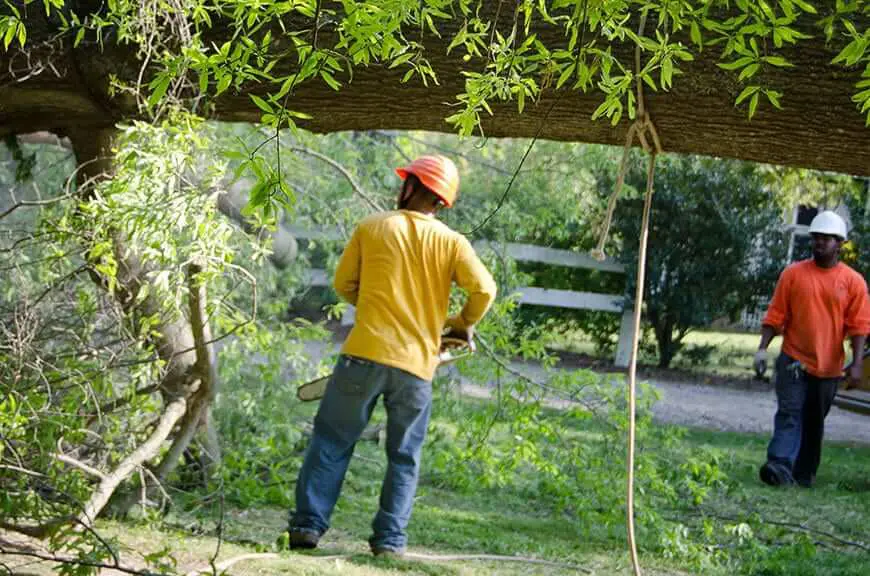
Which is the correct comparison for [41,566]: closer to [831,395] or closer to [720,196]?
[831,395]

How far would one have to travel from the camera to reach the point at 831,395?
365 inches

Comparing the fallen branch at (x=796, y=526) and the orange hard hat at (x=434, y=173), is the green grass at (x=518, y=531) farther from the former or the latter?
the orange hard hat at (x=434, y=173)

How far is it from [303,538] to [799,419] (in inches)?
172

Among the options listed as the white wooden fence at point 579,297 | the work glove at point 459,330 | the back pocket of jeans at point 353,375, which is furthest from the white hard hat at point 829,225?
the white wooden fence at point 579,297

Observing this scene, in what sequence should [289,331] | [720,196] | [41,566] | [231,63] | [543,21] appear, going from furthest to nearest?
1. [720,196]
2. [289,331]
3. [41,566]
4. [543,21]
5. [231,63]

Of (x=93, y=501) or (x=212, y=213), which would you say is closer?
(x=212, y=213)

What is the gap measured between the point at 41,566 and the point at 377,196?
421 cm

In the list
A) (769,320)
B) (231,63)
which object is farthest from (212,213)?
(769,320)

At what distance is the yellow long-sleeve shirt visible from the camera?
6137 mm

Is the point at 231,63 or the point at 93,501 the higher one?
the point at 231,63

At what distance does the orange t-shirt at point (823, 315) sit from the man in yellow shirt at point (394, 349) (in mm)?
3738

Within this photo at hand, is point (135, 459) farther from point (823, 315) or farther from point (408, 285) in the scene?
point (823, 315)

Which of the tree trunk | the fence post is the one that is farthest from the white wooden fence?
the tree trunk

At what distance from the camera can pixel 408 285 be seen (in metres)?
6.18
